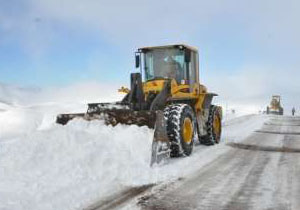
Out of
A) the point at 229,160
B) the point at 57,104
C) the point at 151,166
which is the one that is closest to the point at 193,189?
the point at 151,166

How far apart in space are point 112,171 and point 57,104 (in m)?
20.7

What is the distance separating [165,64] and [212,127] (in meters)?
2.72

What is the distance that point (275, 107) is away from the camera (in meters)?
64.5

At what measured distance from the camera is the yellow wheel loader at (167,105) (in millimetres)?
10562

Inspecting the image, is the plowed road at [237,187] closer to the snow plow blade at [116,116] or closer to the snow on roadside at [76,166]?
the snow on roadside at [76,166]

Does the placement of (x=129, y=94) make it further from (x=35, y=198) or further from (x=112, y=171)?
(x=35, y=198)

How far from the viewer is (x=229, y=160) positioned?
1077cm

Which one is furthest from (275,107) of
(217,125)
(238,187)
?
(238,187)

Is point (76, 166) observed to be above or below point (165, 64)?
below

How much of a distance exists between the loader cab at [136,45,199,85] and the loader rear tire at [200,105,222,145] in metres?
1.74

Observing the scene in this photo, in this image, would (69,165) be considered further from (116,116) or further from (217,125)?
(217,125)

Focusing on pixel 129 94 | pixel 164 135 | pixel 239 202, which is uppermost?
pixel 129 94

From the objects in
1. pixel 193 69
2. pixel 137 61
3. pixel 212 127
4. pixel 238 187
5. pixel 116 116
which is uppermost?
pixel 137 61

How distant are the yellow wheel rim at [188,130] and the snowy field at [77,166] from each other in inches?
32.9
